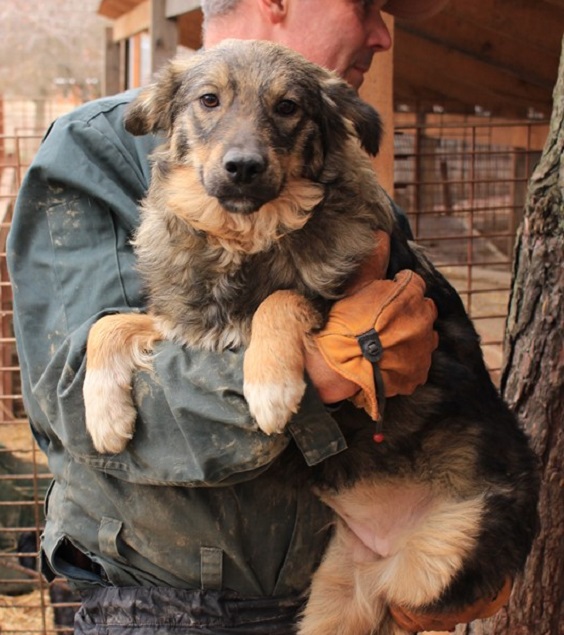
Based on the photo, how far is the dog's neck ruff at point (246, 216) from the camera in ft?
8.75

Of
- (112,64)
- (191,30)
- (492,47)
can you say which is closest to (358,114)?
(492,47)

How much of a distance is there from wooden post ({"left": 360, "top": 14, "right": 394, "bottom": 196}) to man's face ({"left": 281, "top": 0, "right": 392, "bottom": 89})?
0.95 m

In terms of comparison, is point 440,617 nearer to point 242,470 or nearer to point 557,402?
point 242,470

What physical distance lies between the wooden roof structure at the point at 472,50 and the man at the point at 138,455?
11.8 ft

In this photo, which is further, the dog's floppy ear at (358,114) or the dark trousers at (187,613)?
the dog's floppy ear at (358,114)

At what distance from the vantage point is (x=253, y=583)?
2592mm

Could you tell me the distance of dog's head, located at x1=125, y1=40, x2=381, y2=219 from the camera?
255 centimetres

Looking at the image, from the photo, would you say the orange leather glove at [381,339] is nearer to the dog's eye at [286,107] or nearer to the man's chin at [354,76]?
the dog's eye at [286,107]

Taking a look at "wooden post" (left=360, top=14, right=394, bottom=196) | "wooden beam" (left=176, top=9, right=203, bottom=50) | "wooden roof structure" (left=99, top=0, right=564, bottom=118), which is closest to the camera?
"wooden post" (left=360, top=14, right=394, bottom=196)

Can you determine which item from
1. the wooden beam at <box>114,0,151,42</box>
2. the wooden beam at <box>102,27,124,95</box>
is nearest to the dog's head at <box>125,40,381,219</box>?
the wooden beam at <box>114,0,151,42</box>

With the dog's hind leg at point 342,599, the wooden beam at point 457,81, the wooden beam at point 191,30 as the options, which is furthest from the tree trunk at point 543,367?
the wooden beam at point 457,81

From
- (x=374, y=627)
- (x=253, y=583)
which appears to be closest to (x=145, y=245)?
(x=253, y=583)

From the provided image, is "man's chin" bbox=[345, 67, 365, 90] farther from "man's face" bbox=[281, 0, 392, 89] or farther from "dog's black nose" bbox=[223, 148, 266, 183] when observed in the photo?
"dog's black nose" bbox=[223, 148, 266, 183]

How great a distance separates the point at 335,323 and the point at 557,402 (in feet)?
4.43
